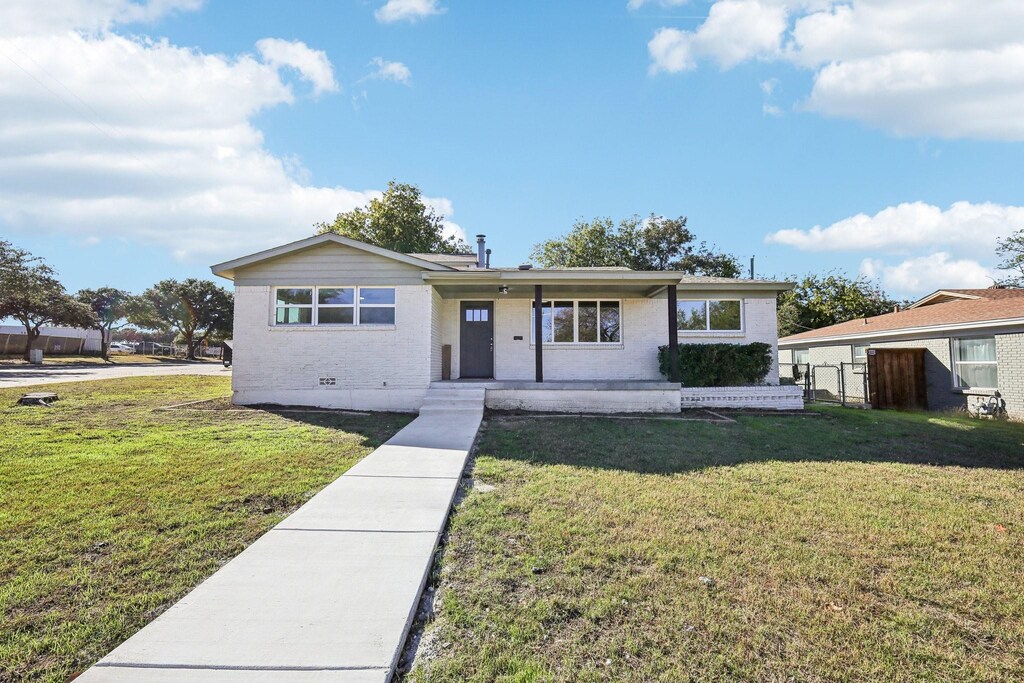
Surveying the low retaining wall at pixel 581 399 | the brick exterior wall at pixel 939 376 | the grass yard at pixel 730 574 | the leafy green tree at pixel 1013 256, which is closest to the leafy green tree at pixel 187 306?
the low retaining wall at pixel 581 399

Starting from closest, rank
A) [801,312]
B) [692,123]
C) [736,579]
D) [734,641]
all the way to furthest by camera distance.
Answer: [734,641]
[736,579]
[692,123]
[801,312]

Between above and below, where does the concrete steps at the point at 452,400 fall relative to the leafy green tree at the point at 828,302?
below

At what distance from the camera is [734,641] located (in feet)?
7.34

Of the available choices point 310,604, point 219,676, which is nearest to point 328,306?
point 310,604

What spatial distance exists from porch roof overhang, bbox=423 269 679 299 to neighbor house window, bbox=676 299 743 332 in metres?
1.34

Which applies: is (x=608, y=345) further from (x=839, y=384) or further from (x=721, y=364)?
(x=839, y=384)

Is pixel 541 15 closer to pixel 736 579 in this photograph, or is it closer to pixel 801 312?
pixel 736 579

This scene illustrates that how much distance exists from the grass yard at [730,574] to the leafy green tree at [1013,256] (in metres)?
24.2

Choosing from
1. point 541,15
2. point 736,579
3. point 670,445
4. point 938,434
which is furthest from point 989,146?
point 736,579

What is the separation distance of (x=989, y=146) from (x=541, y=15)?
1380cm

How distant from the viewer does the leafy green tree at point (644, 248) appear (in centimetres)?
3169

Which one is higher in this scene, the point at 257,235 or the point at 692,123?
the point at 692,123

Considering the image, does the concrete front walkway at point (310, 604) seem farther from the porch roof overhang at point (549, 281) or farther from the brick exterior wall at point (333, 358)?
the porch roof overhang at point (549, 281)

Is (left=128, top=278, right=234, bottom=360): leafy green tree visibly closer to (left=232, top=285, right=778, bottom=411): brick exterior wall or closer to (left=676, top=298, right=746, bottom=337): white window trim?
(left=232, top=285, right=778, bottom=411): brick exterior wall
